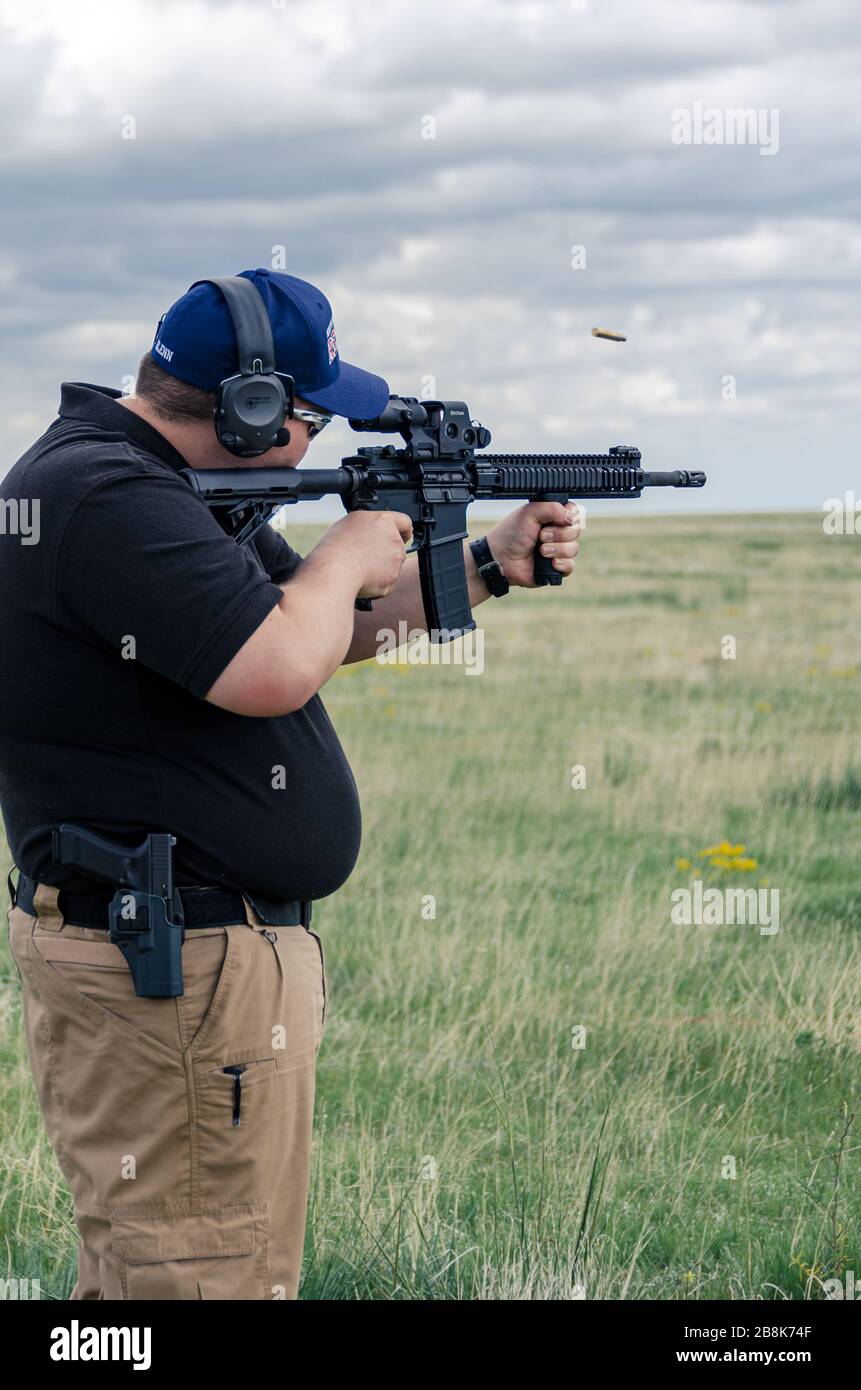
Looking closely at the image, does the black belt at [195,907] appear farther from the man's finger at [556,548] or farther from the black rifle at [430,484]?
the man's finger at [556,548]

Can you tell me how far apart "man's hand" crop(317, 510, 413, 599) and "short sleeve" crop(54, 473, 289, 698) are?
0.36 metres

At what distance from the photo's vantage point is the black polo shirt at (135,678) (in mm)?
2705

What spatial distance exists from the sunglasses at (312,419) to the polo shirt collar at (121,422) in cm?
27

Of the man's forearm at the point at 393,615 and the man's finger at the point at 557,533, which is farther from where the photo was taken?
the man's finger at the point at 557,533

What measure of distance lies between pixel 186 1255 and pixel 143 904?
2.27 ft

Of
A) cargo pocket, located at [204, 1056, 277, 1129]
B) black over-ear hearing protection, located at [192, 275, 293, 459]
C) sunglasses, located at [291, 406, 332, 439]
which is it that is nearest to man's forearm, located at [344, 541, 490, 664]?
sunglasses, located at [291, 406, 332, 439]

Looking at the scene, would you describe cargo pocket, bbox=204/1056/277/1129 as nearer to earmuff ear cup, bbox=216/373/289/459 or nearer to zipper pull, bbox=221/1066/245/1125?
zipper pull, bbox=221/1066/245/1125

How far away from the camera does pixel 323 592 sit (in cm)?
290

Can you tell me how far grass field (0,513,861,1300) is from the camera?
153 inches

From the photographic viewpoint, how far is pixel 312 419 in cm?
317

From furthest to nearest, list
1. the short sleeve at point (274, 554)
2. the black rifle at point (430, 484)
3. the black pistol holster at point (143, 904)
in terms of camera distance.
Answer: the short sleeve at point (274, 554) → the black rifle at point (430, 484) → the black pistol holster at point (143, 904)

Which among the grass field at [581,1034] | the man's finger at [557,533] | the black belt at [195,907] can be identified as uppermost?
the man's finger at [557,533]

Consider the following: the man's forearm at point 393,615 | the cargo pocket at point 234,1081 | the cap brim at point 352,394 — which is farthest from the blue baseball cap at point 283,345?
the cargo pocket at point 234,1081

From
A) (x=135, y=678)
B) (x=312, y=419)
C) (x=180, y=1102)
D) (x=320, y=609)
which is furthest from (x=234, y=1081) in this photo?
(x=312, y=419)
